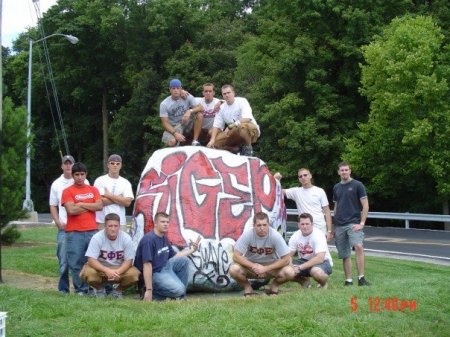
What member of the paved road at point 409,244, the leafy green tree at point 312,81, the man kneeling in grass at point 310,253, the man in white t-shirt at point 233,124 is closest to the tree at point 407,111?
the leafy green tree at point 312,81

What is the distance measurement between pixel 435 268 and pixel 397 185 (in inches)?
641

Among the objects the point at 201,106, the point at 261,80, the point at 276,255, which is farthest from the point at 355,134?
the point at 276,255

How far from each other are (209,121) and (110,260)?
3909mm

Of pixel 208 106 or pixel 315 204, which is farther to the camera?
pixel 208 106

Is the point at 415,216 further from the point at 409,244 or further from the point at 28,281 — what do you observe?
the point at 28,281

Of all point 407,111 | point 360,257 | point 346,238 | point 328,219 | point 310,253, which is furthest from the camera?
point 407,111

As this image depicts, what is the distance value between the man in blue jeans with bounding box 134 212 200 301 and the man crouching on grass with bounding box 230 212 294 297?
2.67 feet

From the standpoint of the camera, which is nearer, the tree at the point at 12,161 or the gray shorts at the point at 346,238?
the gray shorts at the point at 346,238

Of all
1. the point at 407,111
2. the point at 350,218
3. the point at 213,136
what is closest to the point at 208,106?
the point at 213,136

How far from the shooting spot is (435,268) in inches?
553

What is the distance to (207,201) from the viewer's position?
429 inches

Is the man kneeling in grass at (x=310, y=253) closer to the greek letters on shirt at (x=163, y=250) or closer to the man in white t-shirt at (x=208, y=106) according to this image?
the greek letters on shirt at (x=163, y=250)

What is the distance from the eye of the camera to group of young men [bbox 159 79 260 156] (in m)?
11.8

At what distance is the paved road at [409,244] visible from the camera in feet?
55.8
